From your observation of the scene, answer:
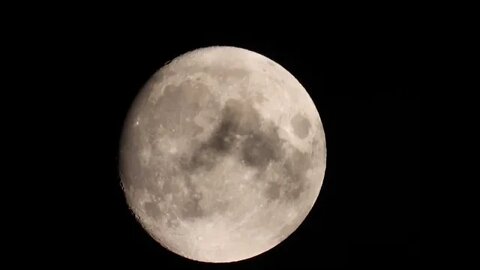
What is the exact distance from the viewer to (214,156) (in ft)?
13.9

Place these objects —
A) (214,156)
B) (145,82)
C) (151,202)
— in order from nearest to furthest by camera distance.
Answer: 1. (214,156)
2. (151,202)
3. (145,82)

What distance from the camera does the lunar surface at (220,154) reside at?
4238mm

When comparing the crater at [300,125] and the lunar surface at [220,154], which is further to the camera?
the crater at [300,125]

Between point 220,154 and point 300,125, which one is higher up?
point 300,125

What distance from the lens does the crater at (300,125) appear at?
448cm

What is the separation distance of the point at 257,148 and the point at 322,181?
101 cm

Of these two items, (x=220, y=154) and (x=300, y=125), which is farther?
(x=300, y=125)

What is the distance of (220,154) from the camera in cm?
422

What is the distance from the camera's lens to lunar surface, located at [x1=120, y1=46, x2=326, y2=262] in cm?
424

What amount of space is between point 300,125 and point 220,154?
29.5 inches

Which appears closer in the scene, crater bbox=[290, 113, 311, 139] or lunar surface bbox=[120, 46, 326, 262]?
lunar surface bbox=[120, 46, 326, 262]

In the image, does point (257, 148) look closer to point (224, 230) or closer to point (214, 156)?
point (214, 156)

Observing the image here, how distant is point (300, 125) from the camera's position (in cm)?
453

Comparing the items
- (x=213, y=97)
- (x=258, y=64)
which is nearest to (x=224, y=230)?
(x=213, y=97)
